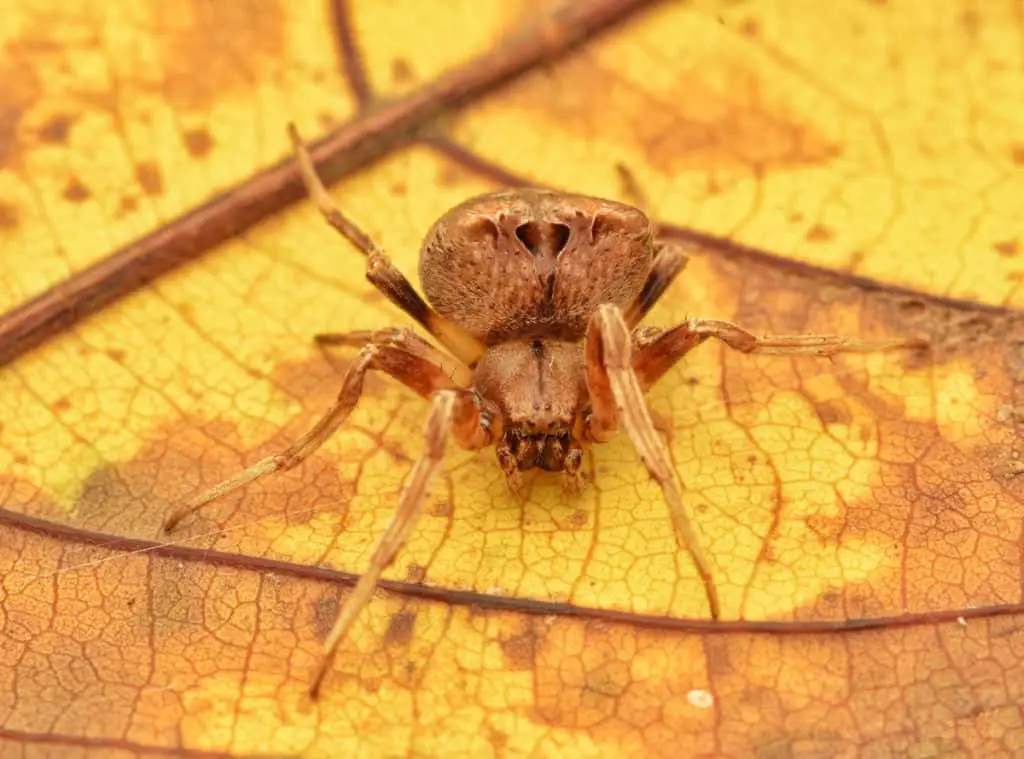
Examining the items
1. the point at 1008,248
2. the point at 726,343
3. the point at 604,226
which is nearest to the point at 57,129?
the point at 604,226

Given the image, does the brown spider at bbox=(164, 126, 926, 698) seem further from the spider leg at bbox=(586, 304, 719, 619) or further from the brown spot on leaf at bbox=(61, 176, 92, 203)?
the brown spot on leaf at bbox=(61, 176, 92, 203)

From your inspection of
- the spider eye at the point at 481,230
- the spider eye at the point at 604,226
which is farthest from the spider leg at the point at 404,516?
the spider eye at the point at 604,226

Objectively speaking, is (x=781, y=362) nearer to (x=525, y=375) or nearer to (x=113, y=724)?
(x=525, y=375)

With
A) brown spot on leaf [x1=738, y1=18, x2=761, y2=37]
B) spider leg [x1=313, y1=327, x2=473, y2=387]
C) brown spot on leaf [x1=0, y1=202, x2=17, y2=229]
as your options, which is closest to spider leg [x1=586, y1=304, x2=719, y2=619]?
spider leg [x1=313, y1=327, x2=473, y2=387]

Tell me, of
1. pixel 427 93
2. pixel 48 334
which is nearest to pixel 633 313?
pixel 427 93

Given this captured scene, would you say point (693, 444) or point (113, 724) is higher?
point (693, 444)

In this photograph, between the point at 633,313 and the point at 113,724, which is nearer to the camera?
the point at 113,724
